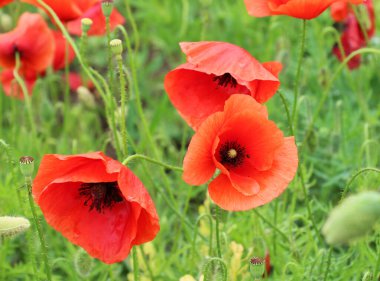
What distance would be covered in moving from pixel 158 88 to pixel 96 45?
47 cm

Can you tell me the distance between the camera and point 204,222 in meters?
2.33

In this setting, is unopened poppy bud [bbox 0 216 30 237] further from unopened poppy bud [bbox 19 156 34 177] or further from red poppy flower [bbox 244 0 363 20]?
red poppy flower [bbox 244 0 363 20]

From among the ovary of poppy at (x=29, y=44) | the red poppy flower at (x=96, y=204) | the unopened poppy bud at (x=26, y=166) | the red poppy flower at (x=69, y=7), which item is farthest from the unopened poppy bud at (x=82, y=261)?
the ovary of poppy at (x=29, y=44)

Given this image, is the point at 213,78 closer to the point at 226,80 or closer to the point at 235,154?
the point at 226,80

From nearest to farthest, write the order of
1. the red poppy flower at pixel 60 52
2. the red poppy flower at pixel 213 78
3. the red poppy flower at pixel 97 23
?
the red poppy flower at pixel 213 78
the red poppy flower at pixel 97 23
the red poppy flower at pixel 60 52

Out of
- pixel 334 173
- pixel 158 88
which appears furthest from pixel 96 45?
pixel 334 173

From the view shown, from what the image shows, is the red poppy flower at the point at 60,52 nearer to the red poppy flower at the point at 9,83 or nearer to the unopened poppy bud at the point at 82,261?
the red poppy flower at the point at 9,83

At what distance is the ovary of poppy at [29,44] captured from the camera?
244 centimetres

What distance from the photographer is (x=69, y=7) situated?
7.23 ft

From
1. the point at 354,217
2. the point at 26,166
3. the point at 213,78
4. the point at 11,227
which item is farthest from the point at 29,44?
the point at 354,217

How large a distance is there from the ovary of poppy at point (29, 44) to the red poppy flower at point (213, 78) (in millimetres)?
753

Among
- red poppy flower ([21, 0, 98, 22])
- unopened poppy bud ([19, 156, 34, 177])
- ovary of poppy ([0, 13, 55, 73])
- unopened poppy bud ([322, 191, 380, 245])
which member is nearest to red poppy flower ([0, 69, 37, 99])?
ovary of poppy ([0, 13, 55, 73])

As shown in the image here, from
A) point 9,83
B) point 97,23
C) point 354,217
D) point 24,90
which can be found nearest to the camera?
point 354,217

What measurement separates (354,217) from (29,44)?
158 cm
